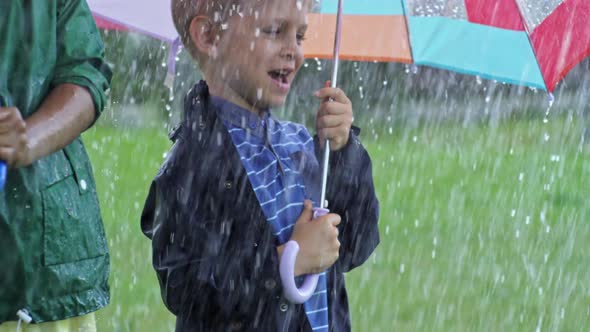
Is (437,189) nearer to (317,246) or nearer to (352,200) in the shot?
(352,200)

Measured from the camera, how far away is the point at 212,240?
2.55m

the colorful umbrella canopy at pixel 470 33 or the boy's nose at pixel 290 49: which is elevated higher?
the colorful umbrella canopy at pixel 470 33

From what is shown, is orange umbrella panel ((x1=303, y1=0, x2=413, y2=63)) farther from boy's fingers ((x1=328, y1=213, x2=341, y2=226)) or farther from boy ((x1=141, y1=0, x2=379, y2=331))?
boy's fingers ((x1=328, y1=213, x2=341, y2=226))

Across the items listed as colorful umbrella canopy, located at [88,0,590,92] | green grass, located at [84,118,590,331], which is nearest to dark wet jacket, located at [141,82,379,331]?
colorful umbrella canopy, located at [88,0,590,92]

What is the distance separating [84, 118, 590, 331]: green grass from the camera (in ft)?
16.9

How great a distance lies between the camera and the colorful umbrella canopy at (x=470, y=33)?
299 centimetres

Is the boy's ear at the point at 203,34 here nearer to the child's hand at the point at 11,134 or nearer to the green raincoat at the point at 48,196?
the green raincoat at the point at 48,196

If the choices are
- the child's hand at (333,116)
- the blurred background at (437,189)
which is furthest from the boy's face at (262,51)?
the blurred background at (437,189)

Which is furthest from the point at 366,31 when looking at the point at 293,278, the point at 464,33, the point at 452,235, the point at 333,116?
the point at 452,235

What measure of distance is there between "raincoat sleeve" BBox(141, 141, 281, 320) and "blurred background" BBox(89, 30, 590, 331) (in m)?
2.11

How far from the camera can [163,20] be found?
10.0 ft

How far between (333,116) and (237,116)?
224 mm

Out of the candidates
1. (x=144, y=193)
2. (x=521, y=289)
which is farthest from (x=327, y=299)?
(x=144, y=193)

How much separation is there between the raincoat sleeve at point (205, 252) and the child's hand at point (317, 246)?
0.20 feet
